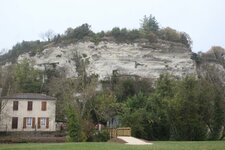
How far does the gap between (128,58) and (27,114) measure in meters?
29.2

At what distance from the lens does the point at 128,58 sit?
2840 inches

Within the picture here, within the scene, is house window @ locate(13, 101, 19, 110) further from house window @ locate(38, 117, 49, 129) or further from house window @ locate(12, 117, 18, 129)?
house window @ locate(38, 117, 49, 129)

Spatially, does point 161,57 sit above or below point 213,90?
above

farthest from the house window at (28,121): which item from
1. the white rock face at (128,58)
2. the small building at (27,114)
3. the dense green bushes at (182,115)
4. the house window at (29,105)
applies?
the white rock face at (128,58)

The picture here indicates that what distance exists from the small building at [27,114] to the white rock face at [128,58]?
71.9 feet

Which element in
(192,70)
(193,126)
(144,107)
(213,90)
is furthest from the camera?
(192,70)

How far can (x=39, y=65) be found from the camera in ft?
241

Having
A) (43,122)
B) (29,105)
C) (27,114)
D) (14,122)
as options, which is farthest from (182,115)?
(14,122)

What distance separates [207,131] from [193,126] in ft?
8.30

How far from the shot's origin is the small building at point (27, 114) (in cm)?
4803

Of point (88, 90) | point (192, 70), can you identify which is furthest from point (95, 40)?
point (88, 90)

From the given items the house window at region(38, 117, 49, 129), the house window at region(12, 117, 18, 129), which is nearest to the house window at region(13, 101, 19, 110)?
the house window at region(12, 117, 18, 129)

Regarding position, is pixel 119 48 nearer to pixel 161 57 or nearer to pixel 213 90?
pixel 161 57

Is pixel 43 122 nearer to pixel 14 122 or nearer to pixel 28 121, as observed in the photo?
pixel 28 121
